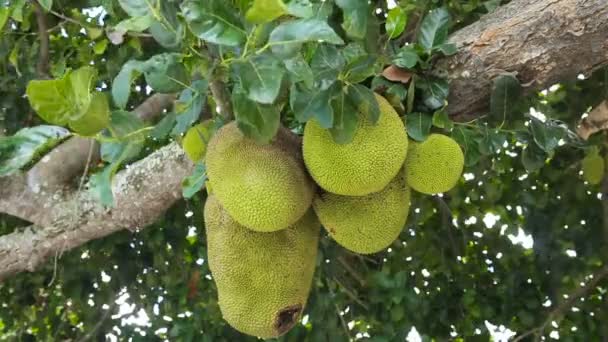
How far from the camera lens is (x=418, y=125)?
134 cm

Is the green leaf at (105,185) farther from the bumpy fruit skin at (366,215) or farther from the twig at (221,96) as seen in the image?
the bumpy fruit skin at (366,215)

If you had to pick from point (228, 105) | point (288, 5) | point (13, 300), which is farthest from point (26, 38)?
point (288, 5)

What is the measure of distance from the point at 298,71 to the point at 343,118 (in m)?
0.16

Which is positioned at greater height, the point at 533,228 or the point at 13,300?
the point at 533,228

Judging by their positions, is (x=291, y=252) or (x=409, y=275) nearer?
(x=291, y=252)

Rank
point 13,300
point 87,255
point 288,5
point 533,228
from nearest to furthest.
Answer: point 288,5 < point 533,228 < point 87,255 < point 13,300

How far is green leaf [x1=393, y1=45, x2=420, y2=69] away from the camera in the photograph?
4.31ft

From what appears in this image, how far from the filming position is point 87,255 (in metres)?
2.54

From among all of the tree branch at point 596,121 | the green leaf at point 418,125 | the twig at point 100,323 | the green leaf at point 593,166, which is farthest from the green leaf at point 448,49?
the twig at point 100,323

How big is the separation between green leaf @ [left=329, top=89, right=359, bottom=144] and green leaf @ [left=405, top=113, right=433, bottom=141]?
18 cm

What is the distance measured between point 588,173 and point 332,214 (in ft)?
3.52

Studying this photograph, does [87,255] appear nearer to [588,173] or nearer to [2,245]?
[2,245]

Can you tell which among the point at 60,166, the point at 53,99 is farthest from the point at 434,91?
the point at 60,166

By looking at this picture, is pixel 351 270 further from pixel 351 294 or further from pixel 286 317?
pixel 286 317
